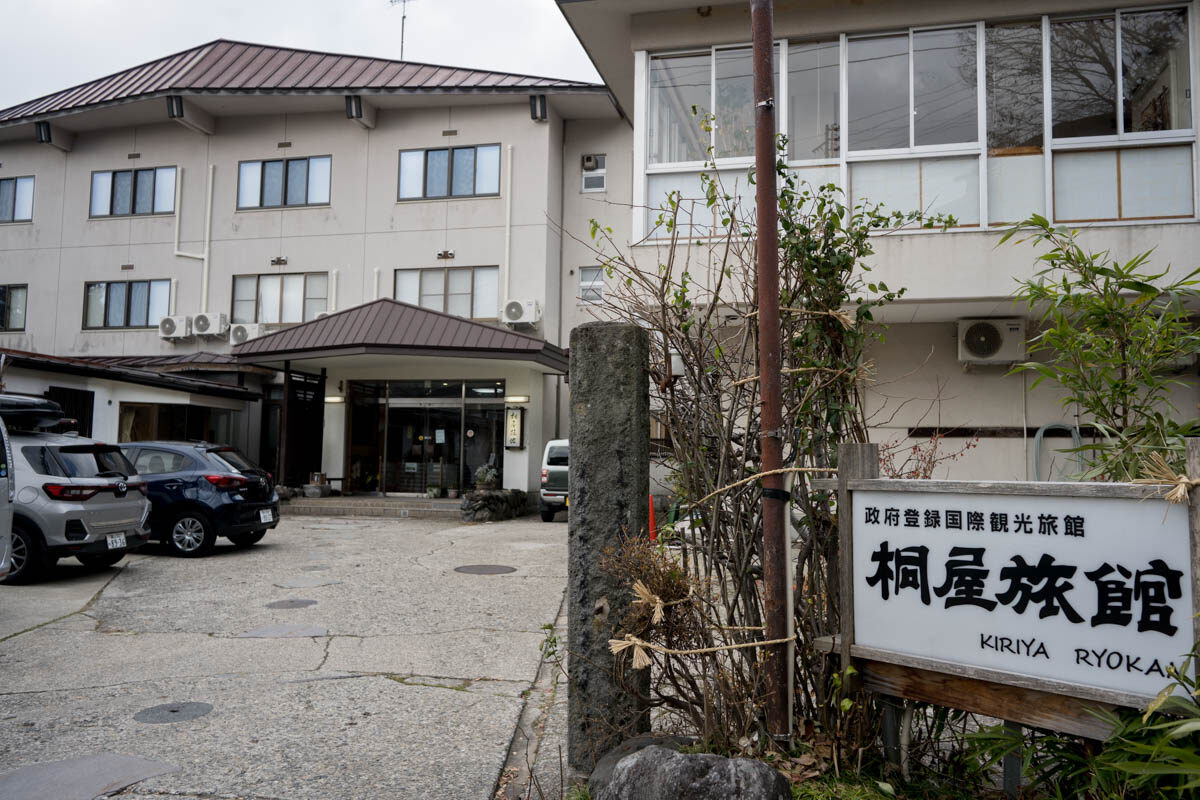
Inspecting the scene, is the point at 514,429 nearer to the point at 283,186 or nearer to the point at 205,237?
the point at 283,186

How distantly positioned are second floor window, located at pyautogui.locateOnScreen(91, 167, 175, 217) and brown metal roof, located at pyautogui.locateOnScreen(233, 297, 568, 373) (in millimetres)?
7580

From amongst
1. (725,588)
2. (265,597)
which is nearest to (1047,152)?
(725,588)

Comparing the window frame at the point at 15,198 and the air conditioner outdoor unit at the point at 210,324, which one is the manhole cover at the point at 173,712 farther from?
the window frame at the point at 15,198

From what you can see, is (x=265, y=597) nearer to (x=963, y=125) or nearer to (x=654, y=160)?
(x=654, y=160)

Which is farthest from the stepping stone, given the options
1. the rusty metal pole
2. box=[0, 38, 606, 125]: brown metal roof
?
box=[0, 38, 606, 125]: brown metal roof

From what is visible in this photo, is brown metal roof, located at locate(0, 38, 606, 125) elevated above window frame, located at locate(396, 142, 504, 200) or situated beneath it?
elevated above

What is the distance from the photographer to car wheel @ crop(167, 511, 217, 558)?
11.8 metres

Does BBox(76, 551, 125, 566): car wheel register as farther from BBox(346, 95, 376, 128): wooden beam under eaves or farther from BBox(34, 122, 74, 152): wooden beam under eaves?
BBox(34, 122, 74, 152): wooden beam under eaves

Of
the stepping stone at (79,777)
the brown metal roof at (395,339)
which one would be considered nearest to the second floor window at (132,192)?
the brown metal roof at (395,339)

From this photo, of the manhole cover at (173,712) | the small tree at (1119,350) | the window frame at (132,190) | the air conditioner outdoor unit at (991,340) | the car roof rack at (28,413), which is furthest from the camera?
the window frame at (132,190)

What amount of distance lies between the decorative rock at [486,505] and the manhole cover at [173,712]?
12994mm

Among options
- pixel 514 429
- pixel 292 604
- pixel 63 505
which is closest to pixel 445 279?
pixel 514 429

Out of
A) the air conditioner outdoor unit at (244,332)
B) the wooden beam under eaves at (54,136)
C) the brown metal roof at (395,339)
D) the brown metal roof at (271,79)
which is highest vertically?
the brown metal roof at (271,79)

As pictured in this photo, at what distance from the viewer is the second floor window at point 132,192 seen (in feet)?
79.4
